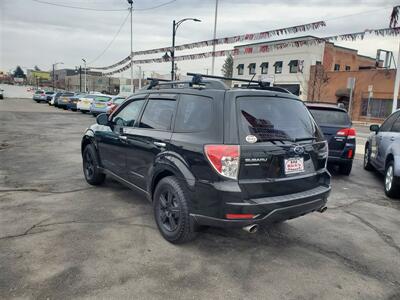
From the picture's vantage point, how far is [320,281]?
10.5 feet

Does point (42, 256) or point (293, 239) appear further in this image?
point (293, 239)

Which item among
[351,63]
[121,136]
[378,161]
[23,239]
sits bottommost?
[23,239]

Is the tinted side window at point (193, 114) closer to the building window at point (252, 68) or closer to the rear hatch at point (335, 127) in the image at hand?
the rear hatch at point (335, 127)

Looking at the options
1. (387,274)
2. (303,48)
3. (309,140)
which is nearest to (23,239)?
(309,140)

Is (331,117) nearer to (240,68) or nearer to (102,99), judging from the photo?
(102,99)

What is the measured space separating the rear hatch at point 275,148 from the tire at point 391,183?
2.87 m

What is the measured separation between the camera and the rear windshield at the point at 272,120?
3.33 metres

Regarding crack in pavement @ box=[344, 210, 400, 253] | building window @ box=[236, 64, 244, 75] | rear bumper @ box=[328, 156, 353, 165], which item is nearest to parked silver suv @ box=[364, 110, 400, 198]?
rear bumper @ box=[328, 156, 353, 165]

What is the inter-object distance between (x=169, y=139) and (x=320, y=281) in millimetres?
2096

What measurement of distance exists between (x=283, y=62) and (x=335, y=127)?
38.9 meters

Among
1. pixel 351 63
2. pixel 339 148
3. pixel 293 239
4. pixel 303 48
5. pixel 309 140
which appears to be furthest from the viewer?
pixel 351 63

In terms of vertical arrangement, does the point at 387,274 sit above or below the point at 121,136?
below

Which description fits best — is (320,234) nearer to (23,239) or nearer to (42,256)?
(42,256)

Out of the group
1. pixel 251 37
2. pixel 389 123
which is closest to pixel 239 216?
pixel 389 123
